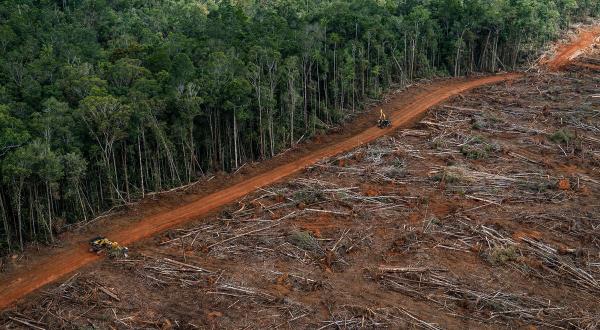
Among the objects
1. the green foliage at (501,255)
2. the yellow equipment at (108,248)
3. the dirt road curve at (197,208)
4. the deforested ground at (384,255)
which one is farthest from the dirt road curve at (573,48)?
the yellow equipment at (108,248)

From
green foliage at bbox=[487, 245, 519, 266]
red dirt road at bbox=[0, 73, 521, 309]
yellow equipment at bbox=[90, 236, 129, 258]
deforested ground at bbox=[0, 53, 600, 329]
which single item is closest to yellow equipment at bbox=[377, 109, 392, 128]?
red dirt road at bbox=[0, 73, 521, 309]

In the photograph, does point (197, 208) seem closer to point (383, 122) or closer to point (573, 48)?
point (383, 122)

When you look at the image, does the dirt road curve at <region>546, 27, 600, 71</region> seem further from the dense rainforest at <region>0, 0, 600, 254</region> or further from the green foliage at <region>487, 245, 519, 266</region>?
the green foliage at <region>487, 245, 519, 266</region>

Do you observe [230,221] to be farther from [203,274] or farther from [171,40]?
[171,40]

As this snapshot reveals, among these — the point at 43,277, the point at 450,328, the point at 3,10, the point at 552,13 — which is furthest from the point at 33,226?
the point at 552,13

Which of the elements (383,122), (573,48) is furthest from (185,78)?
(573,48)

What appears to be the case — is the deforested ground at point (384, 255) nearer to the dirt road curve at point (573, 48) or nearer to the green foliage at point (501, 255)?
the green foliage at point (501, 255)

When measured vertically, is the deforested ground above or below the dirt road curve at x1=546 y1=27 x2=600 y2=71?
below
